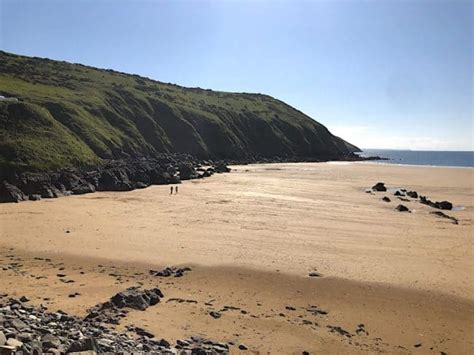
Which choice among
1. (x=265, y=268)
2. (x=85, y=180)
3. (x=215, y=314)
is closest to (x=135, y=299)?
(x=215, y=314)

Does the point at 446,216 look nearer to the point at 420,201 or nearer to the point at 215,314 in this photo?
the point at 420,201

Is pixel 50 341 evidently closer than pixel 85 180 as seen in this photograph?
Yes

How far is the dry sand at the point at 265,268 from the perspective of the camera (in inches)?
536

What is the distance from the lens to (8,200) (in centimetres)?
3638

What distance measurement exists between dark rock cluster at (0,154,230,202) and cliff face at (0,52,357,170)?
241 cm

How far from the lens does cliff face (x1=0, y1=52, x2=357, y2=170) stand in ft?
168

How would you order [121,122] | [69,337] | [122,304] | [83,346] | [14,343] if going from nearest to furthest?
[14,343]
[83,346]
[69,337]
[122,304]
[121,122]

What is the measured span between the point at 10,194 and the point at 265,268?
92.2 feet

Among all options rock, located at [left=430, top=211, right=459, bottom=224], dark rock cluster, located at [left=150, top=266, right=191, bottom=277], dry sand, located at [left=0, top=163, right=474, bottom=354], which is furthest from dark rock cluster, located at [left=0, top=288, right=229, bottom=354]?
rock, located at [left=430, top=211, right=459, bottom=224]

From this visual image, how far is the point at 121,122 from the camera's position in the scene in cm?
8244

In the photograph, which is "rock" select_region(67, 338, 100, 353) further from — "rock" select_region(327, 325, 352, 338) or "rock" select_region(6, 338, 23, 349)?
"rock" select_region(327, 325, 352, 338)

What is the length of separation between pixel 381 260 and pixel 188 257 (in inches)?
419

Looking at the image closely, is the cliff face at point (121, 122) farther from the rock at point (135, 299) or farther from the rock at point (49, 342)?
the rock at point (49, 342)

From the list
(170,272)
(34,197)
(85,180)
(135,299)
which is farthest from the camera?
(85,180)
